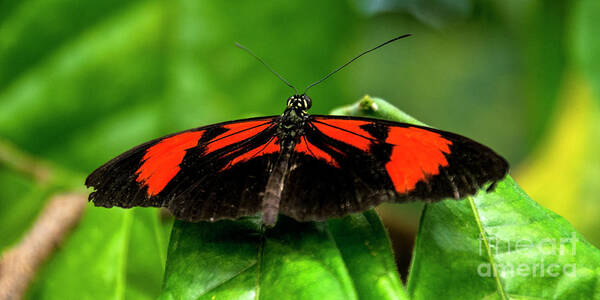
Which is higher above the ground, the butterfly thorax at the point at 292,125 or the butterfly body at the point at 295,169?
the butterfly thorax at the point at 292,125

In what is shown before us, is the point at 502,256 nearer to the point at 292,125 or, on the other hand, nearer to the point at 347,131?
the point at 347,131

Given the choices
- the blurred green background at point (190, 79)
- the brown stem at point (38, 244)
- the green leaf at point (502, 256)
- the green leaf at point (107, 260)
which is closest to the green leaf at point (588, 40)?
the blurred green background at point (190, 79)

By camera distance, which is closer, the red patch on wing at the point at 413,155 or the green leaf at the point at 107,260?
the red patch on wing at the point at 413,155

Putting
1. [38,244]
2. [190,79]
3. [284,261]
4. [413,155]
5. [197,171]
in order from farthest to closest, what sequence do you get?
[190,79]
[38,244]
[197,171]
[413,155]
[284,261]

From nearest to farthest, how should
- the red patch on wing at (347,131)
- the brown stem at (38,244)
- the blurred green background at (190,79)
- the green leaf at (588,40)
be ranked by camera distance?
the red patch on wing at (347,131) → the brown stem at (38,244) → the green leaf at (588,40) → the blurred green background at (190,79)

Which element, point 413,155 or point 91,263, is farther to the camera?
point 91,263

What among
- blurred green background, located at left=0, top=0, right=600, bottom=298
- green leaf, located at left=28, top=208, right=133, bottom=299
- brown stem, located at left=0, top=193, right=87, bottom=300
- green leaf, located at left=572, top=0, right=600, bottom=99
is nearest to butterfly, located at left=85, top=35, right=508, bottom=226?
green leaf, located at left=28, top=208, right=133, bottom=299

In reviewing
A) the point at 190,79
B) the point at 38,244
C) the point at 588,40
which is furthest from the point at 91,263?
the point at 588,40

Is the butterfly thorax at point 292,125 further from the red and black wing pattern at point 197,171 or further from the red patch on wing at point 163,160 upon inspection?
the red patch on wing at point 163,160
